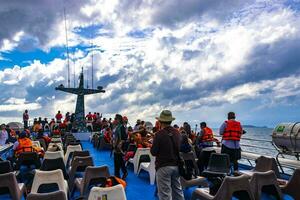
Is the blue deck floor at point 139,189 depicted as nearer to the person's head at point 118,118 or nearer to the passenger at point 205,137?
the person's head at point 118,118

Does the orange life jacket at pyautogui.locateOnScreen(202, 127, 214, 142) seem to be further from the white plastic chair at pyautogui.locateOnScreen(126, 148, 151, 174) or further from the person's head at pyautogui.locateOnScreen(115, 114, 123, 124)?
the person's head at pyautogui.locateOnScreen(115, 114, 123, 124)

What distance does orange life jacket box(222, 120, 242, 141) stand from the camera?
902 cm

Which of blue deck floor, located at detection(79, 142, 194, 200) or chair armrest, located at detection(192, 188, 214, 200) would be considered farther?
blue deck floor, located at detection(79, 142, 194, 200)

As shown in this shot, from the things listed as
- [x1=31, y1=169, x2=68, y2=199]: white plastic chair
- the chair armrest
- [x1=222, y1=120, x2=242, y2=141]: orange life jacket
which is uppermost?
[x1=222, y1=120, x2=242, y2=141]: orange life jacket

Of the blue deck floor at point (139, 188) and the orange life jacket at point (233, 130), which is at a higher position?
the orange life jacket at point (233, 130)

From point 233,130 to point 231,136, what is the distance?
173 mm

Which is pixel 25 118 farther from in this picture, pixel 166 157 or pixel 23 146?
pixel 166 157

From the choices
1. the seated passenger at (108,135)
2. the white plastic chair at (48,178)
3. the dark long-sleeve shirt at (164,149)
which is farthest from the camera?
the seated passenger at (108,135)

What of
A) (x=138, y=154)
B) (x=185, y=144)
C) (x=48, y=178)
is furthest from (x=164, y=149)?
(x=138, y=154)

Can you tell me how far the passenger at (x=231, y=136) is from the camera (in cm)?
904

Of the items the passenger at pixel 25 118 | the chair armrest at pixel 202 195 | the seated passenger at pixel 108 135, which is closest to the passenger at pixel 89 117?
the passenger at pixel 25 118

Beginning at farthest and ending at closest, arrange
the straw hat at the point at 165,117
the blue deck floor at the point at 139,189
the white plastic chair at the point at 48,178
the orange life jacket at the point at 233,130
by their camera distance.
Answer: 1. the orange life jacket at the point at 233,130
2. the blue deck floor at the point at 139,189
3. the white plastic chair at the point at 48,178
4. the straw hat at the point at 165,117

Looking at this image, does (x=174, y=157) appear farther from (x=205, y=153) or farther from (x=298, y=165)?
(x=298, y=165)

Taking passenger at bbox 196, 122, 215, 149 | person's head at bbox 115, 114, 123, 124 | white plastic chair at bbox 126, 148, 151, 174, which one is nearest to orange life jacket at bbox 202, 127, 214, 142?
passenger at bbox 196, 122, 215, 149
